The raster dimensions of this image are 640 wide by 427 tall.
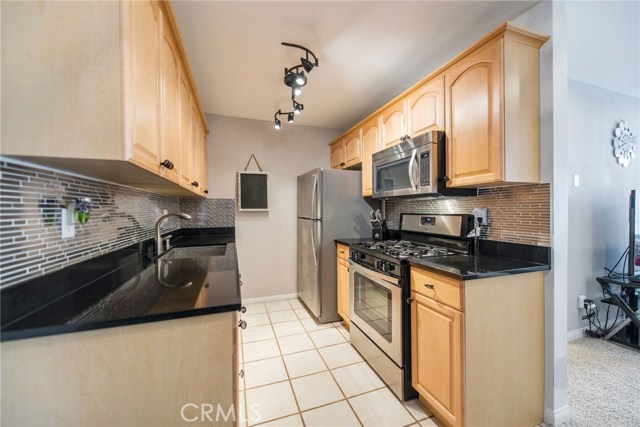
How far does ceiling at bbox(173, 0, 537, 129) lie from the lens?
1519mm

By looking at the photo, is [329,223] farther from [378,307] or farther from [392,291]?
[392,291]

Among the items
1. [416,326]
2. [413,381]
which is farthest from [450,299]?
[413,381]

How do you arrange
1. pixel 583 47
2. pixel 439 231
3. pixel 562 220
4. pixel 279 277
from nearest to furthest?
pixel 562 220
pixel 583 47
pixel 439 231
pixel 279 277

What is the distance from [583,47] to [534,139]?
1.22 metres

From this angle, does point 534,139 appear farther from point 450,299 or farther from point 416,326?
point 416,326

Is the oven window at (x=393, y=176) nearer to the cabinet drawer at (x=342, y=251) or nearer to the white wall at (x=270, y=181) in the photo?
the cabinet drawer at (x=342, y=251)

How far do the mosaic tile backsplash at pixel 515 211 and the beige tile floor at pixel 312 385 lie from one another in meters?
1.26

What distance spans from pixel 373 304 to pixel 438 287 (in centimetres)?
69

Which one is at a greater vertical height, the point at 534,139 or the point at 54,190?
the point at 534,139

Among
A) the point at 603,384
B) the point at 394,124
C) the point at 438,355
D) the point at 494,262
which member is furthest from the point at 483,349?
the point at 394,124

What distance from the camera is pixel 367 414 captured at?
1.56 meters

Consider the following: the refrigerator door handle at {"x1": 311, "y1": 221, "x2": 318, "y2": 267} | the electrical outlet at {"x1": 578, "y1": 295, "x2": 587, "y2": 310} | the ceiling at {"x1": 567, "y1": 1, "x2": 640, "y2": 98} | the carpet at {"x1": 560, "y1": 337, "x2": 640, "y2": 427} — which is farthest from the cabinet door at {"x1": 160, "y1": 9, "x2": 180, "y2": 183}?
the electrical outlet at {"x1": 578, "y1": 295, "x2": 587, "y2": 310}

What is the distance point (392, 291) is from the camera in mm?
1719

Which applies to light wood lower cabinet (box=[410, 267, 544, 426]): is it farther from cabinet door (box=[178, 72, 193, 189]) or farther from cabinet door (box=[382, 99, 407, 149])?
cabinet door (box=[178, 72, 193, 189])
